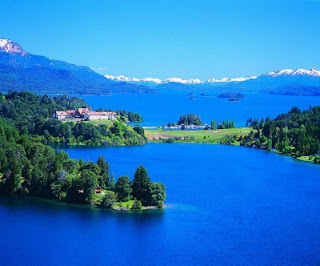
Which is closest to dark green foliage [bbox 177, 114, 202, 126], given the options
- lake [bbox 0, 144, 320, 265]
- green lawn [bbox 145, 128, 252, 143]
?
green lawn [bbox 145, 128, 252, 143]

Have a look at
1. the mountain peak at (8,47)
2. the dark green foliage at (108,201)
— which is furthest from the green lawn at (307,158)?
the mountain peak at (8,47)

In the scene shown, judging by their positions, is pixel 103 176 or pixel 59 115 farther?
pixel 59 115

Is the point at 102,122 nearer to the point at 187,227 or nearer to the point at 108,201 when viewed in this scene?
the point at 108,201

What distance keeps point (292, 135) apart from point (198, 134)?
11.0 m

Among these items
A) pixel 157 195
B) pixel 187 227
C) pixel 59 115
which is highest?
pixel 59 115

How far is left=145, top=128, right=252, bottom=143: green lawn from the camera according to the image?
5148 centimetres

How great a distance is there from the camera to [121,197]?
989 inches

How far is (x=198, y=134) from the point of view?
5503 centimetres

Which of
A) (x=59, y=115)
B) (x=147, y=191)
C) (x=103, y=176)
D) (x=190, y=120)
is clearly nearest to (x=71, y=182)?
(x=103, y=176)

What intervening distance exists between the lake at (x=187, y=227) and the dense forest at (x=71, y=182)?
68 centimetres

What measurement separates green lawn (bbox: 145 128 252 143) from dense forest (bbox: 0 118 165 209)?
76.1 feet

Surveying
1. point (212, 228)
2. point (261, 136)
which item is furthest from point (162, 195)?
point (261, 136)

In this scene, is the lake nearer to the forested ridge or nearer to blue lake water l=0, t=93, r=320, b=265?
blue lake water l=0, t=93, r=320, b=265

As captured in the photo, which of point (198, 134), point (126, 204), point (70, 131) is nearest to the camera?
point (126, 204)
